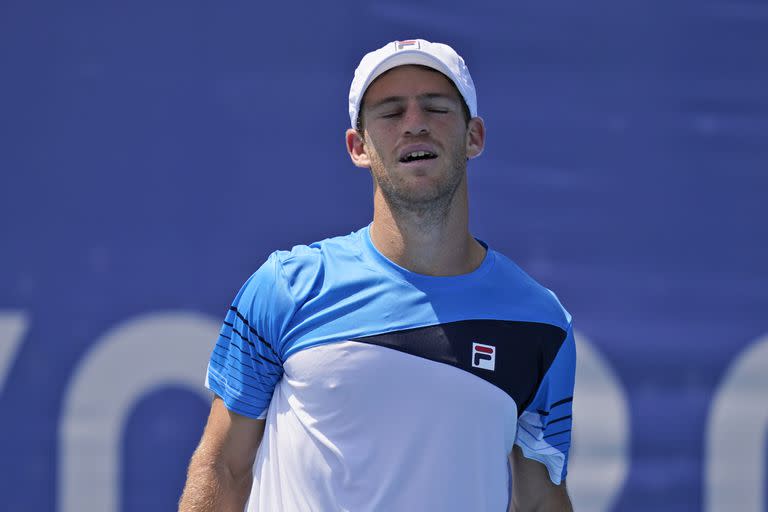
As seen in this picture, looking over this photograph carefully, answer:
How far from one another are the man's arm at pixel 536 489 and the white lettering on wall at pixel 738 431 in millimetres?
1246

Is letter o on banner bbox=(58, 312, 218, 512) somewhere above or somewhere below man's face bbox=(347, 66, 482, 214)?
below

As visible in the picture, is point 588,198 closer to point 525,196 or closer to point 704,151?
point 525,196

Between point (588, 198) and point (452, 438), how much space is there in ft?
4.98

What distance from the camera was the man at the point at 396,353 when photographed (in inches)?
70.8

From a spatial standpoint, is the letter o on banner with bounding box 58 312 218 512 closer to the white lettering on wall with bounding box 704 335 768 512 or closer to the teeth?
the teeth

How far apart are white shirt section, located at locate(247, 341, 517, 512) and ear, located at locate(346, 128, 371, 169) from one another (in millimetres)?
369

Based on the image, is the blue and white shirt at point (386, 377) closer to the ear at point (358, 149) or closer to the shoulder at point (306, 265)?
the shoulder at point (306, 265)

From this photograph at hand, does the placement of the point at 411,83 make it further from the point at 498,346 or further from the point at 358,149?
the point at 498,346

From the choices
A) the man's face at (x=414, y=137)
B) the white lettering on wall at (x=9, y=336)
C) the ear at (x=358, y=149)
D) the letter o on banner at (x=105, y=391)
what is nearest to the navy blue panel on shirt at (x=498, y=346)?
the man's face at (x=414, y=137)

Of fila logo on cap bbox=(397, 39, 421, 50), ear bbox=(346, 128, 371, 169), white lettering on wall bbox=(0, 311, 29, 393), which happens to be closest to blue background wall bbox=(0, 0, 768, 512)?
white lettering on wall bbox=(0, 311, 29, 393)

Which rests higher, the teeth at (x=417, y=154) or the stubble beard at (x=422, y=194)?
the teeth at (x=417, y=154)

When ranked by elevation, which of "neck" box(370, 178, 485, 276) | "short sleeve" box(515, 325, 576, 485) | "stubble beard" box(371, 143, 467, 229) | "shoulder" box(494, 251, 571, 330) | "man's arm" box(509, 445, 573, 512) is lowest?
"man's arm" box(509, 445, 573, 512)

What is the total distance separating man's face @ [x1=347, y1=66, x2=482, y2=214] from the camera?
1865 millimetres

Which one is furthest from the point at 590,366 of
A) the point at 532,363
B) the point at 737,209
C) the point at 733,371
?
the point at 532,363
